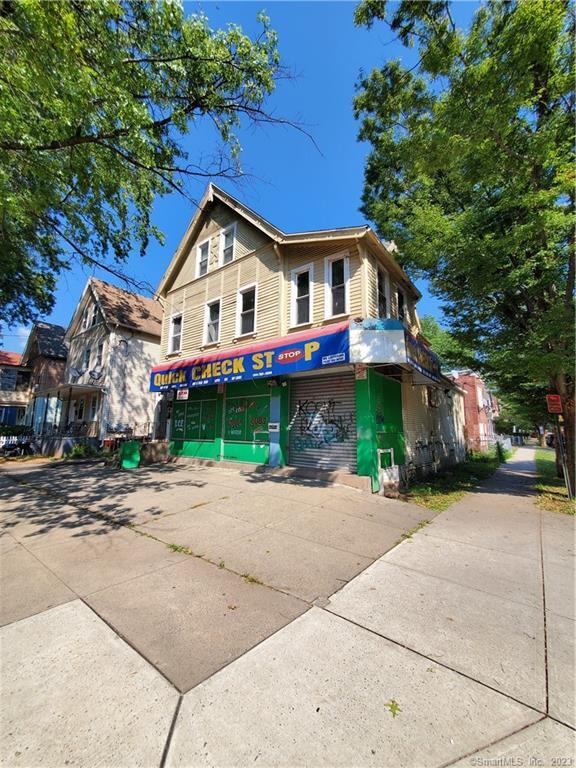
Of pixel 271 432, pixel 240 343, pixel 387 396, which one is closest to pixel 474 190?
pixel 387 396

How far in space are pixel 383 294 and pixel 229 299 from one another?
624 centimetres

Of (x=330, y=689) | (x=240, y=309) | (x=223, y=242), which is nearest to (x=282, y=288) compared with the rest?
(x=240, y=309)

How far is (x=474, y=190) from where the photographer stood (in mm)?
10414

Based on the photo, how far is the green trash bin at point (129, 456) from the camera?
1263 cm

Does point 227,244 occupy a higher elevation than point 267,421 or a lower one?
higher

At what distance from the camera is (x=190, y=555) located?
4.86m

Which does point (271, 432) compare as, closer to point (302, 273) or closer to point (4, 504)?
point (302, 273)

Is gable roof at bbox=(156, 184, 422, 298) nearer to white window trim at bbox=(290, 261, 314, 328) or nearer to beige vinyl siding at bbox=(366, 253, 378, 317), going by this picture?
beige vinyl siding at bbox=(366, 253, 378, 317)

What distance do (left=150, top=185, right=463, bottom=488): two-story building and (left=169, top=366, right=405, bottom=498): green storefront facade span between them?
5cm

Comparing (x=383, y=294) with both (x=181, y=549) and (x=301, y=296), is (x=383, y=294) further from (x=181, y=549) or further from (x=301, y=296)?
(x=181, y=549)

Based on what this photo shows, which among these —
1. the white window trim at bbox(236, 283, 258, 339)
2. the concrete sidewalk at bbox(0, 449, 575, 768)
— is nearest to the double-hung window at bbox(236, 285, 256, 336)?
the white window trim at bbox(236, 283, 258, 339)

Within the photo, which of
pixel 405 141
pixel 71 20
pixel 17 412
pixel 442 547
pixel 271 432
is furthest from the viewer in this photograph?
pixel 17 412

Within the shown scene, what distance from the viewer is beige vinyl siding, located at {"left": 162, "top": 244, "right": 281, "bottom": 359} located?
11992 mm

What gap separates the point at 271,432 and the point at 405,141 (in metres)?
9.63
